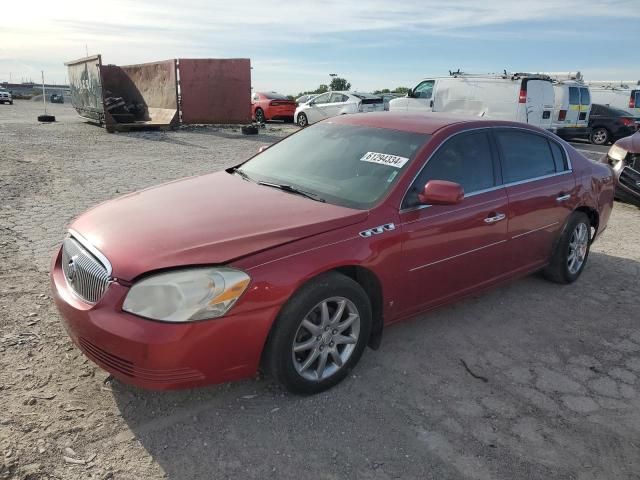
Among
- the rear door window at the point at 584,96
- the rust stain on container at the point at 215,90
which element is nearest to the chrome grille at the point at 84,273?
the rust stain on container at the point at 215,90

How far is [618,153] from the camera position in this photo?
8211 mm

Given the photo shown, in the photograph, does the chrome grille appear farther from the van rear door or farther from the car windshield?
the van rear door

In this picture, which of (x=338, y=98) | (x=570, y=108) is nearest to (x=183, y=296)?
(x=570, y=108)

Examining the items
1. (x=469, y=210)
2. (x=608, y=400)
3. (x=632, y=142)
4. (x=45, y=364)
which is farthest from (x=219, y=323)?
(x=632, y=142)

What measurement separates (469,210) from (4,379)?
3.13 m

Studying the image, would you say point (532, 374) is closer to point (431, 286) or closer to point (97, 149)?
point (431, 286)

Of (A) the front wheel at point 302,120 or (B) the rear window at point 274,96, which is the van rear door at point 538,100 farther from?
(B) the rear window at point 274,96

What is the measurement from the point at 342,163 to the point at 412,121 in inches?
27.5

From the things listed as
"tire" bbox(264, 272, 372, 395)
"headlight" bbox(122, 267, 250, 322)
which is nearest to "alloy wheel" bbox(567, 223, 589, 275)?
"tire" bbox(264, 272, 372, 395)

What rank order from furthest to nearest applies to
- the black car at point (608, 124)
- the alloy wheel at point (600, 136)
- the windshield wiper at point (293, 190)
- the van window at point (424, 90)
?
the alloy wheel at point (600, 136) < the black car at point (608, 124) < the van window at point (424, 90) < the windshield wiper at point (293, 190)

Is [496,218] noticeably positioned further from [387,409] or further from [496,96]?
[496,96]

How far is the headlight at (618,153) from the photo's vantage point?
8100mm

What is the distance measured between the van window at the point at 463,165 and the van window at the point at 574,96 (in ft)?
47.4

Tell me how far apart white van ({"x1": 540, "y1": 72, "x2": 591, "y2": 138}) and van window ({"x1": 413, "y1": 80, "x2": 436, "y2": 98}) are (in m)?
3.72
